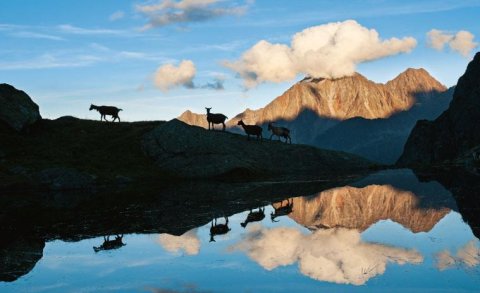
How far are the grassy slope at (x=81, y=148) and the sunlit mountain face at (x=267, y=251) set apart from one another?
93.1 feet

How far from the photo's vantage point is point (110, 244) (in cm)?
2539

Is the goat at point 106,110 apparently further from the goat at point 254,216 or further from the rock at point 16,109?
the goat at point 254,216

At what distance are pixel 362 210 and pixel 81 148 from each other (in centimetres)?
4527

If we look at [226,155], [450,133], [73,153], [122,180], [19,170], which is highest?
[450,133]

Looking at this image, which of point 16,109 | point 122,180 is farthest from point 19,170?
point 16,109

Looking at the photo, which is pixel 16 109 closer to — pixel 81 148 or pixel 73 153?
pixel 81 148

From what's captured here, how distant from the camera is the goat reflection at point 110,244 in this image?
24625 mm

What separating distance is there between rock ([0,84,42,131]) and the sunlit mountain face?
141ft

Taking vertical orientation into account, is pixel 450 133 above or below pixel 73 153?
above

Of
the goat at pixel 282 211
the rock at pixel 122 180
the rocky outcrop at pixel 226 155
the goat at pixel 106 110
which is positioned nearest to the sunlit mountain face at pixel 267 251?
the goat at pixel 282 211

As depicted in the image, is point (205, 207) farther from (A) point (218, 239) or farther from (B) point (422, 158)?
(B) point (422, 158)

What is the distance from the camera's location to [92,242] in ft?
85.6

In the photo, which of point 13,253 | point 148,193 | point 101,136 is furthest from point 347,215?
point 101,136

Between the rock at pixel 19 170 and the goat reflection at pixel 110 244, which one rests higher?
the rock at pixel 19 170
